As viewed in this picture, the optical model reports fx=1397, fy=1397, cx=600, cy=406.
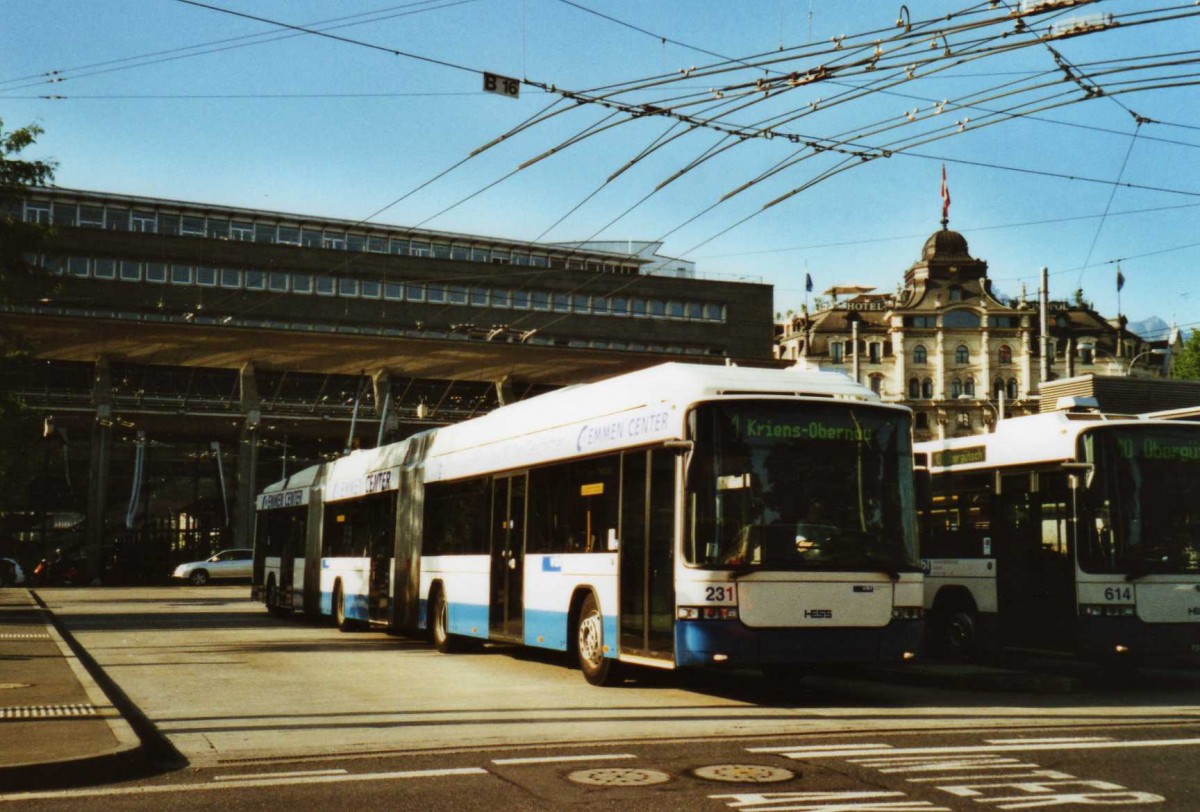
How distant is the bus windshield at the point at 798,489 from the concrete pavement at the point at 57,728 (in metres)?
5.11

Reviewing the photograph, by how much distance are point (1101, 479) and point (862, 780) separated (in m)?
7.56

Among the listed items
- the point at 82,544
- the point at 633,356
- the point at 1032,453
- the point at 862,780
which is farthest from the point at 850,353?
the point at 862,780

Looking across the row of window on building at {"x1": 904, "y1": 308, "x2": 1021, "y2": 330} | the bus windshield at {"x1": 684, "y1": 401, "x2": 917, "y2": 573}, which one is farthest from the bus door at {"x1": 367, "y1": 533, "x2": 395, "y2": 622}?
the row of window on building at {"x1": 904, "y1": 308, "x2": 1021, "y2": 330}

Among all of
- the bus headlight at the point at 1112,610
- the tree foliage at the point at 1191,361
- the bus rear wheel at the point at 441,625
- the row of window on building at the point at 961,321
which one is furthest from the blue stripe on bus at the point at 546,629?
the row of window on building at the point at 961,321

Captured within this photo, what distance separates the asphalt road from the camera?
778cm

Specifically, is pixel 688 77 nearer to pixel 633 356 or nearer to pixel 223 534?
pixel 633 356

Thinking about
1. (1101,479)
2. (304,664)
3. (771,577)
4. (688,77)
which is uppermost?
(688,77)

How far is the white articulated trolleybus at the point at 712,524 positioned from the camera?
40.4ft

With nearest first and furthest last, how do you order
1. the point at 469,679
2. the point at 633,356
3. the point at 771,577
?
the point at 771,577, the point at 469,679, the point at 633,356

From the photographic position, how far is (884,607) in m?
12.8

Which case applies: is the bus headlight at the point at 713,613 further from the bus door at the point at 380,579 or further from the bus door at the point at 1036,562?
the bus door at the point at 380,579

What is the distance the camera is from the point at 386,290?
278 ft

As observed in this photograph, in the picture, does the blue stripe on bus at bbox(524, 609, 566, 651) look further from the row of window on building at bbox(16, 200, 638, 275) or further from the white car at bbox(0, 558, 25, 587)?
the row of window on building at bbox(16, 200, 638, 275)

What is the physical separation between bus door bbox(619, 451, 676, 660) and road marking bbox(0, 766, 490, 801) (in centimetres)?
428
